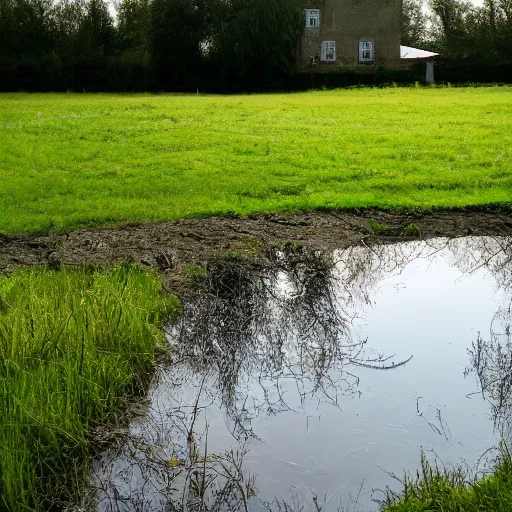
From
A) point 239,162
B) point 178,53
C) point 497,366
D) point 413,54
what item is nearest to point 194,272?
point 497,366

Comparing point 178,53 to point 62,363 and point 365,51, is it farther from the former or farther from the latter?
point 62,363

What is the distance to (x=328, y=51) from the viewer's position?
161ft

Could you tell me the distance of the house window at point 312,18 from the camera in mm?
48531

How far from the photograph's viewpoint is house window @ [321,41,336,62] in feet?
160

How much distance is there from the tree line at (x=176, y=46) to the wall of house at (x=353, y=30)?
1.67 m

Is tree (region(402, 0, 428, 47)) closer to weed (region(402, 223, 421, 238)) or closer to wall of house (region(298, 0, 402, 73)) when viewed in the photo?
wall of house (region(298, 0, 402, 73))

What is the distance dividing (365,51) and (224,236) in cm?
4050

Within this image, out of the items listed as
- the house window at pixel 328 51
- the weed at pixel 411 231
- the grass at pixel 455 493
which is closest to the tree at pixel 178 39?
the house window at pixel 328 51

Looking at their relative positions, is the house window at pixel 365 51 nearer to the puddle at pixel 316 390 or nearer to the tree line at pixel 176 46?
the tree line at pixel 176 46

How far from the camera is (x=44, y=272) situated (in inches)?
353

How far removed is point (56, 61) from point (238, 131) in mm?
27632

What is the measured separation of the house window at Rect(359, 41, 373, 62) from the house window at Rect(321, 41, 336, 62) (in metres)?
1.66

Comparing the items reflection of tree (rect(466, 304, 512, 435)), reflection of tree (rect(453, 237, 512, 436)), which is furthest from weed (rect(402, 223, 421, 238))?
reflection of tree (rect(466, 304, 512, 435))

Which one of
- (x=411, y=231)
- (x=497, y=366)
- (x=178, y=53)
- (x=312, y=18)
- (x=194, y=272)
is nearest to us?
(x=497, y=366)
